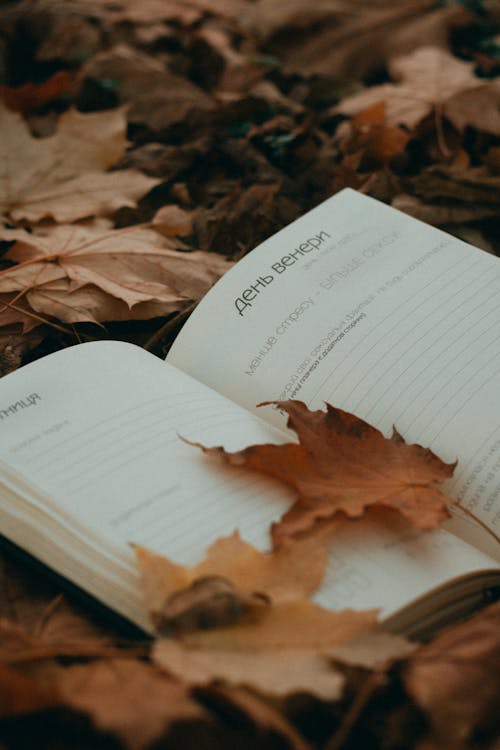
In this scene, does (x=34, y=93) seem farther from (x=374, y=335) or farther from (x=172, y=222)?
(x=374, y=335)

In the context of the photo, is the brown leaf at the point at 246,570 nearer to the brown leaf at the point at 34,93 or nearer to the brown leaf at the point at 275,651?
the brown leaf at the point at 275,651

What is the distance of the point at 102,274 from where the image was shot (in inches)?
39.3

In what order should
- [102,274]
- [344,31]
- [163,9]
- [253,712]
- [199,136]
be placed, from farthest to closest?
[163,9] → [344,31] → [199,136] → [102,274] → [253,712]

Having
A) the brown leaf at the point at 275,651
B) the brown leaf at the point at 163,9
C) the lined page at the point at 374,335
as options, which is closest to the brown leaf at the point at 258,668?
the brown leaf at the point at 275,651

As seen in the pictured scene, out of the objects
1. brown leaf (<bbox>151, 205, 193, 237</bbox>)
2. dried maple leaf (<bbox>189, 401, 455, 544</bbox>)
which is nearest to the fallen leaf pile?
brown leaf (<bbox>151, 205, 193, 237</bbox>)

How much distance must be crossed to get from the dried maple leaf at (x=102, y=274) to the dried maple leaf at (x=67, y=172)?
2.8 inches

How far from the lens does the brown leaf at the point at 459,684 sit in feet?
1.71

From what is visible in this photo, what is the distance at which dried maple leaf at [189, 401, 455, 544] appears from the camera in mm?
669

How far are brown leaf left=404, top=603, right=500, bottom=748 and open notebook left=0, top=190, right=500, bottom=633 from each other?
50mm

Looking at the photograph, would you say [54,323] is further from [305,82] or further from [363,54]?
[363,54]

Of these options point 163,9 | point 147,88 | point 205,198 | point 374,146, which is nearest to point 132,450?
point 205,198

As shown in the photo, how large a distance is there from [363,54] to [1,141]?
27.0 inches

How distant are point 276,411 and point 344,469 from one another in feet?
0.42

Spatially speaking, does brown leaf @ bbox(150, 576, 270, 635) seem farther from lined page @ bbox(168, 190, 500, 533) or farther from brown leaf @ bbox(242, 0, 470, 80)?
brown leaf @ bbox(242, 0, 470, 80)
